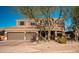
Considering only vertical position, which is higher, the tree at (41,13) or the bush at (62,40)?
the tree at (41,13)

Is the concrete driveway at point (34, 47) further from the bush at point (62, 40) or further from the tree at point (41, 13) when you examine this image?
the tree at point (41, 13)

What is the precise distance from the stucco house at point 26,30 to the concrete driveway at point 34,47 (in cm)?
8

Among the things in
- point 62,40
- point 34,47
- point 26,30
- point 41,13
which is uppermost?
point 41,13

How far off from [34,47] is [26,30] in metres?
0.29

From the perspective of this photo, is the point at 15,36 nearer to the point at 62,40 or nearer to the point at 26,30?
the point at 26,30

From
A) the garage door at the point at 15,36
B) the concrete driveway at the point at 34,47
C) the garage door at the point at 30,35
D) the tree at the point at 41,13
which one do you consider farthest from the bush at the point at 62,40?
the garage door at the point at 15,36

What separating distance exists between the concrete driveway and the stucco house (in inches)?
3.0

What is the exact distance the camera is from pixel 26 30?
3.67 m

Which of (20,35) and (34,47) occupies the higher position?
(20,35)

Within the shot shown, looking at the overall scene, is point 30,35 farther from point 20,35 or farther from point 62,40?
point 62,40

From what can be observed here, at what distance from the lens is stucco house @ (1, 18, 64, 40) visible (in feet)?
12.0

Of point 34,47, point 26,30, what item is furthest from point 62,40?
point 26,30

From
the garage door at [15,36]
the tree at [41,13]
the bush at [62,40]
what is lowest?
the bush at [62,40]

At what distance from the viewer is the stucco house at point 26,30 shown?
3.64 meters
